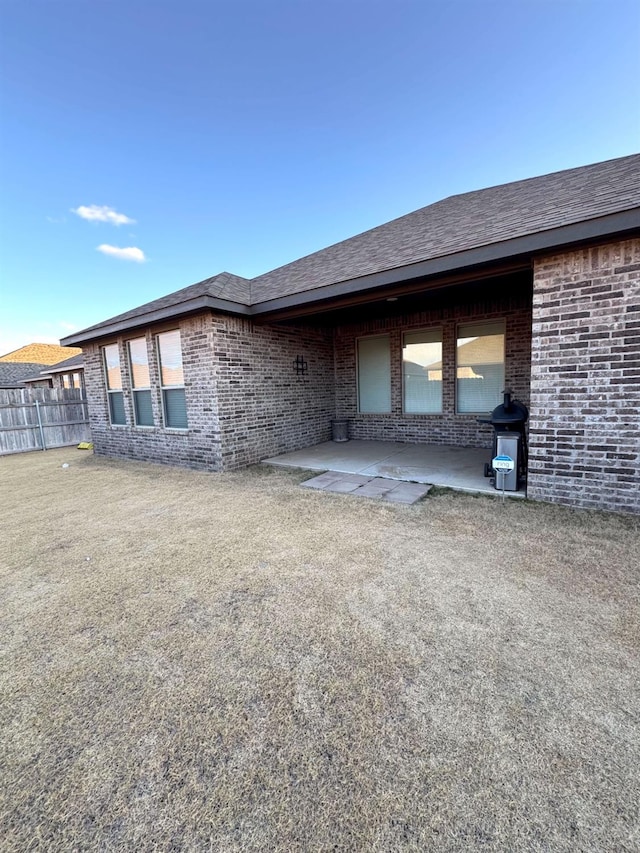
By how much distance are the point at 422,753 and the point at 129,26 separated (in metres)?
11.6

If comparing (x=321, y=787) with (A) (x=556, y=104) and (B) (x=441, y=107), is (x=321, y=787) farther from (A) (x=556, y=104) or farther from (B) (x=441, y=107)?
(B) (x=441, y=107)

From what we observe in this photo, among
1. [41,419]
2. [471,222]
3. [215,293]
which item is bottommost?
[41,419]

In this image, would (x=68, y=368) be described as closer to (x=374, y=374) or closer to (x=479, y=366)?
(x=374, y=374)

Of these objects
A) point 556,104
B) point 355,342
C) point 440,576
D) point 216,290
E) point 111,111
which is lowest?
point 440,576

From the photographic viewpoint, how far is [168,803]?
4.14 feet

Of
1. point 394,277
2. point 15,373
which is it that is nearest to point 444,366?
point 394,277

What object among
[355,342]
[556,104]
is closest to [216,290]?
[355,342]

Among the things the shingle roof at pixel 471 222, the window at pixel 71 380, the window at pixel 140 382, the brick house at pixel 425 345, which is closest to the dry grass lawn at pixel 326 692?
the brick house at pixel 425 345

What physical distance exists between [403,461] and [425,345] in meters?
3.00

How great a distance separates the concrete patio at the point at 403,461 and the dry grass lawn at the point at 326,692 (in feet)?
5.60

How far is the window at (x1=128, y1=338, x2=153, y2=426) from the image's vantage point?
7.49 metres

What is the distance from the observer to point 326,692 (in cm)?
172

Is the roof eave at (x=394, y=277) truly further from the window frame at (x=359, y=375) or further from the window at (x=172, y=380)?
the window frame at (x=359, y=375)

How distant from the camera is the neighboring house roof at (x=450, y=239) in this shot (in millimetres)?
→ 3721
